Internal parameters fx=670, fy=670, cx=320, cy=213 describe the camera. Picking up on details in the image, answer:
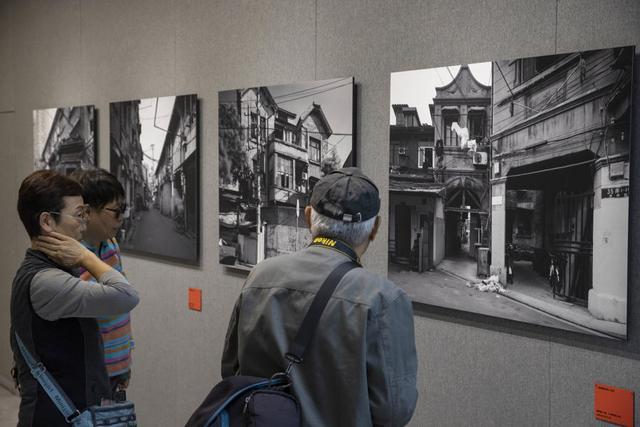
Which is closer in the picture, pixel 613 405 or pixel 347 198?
pixel 347 198

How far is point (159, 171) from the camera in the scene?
173 inches

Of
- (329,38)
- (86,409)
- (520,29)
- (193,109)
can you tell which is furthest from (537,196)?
(193,109)

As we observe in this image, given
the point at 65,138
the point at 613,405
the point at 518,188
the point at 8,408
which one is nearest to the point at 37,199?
the point at 518,188

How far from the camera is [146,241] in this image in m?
4.60

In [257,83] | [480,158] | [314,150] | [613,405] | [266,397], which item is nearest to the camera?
[266,397]

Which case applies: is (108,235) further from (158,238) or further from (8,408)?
(8,408)

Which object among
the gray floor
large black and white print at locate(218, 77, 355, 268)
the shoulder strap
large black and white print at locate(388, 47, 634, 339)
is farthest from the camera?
the gray floor

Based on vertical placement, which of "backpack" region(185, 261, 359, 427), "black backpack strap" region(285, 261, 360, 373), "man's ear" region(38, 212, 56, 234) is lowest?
"backpack" region(185, 261, 359, 427)

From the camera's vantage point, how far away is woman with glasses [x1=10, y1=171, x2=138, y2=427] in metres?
2.37

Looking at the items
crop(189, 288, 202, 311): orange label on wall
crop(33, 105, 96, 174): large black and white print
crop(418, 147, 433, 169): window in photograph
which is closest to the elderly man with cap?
crop(418, 147, 433, 169): window in photograph

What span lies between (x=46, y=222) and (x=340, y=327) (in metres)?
1.35

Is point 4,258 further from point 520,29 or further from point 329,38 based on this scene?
point 520,29

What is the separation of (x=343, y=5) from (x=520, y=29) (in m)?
0.99

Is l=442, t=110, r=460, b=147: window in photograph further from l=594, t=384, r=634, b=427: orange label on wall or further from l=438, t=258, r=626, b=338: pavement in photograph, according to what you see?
l=594, t=384, r=634, b=427: orange label on wall
